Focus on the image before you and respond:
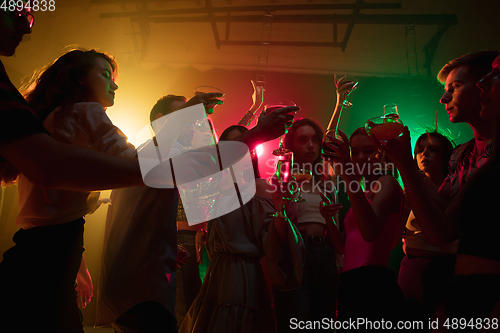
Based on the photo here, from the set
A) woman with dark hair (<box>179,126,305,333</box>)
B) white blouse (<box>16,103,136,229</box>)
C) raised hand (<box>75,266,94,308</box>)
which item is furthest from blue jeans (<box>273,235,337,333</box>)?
white blouse (<box>16,103,136,229</box>)

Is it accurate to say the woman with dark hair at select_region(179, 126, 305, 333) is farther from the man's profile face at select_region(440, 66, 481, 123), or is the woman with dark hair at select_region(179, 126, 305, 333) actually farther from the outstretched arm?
the man's profile face at select_region(440, 66, 481, 123)

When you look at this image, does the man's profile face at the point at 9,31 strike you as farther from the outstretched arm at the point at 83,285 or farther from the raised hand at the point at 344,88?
the raised hand at the point at 344,88

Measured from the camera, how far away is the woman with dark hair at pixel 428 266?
6.37 feet

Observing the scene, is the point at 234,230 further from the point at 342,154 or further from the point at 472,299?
the point at 472,299

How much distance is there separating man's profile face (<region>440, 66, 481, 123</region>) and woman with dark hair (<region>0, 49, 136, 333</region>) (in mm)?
1599

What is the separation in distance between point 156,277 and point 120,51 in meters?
4.33

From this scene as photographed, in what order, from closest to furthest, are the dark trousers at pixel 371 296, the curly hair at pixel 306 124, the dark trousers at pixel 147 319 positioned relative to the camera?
the dark trousers at pixel 147 319, the dark trousers at pixel 371 296, the curly hair at pixel 306 124

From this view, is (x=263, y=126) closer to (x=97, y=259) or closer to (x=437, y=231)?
(x=437, y=231)

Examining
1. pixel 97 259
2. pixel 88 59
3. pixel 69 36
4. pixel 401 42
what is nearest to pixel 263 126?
pixel 88 59

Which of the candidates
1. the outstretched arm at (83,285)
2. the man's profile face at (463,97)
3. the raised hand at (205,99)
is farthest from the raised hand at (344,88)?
the outstretched arm at (83,285)

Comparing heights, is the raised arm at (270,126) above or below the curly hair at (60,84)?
below

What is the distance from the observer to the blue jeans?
5.61 feet

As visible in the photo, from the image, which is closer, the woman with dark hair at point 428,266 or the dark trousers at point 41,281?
the dark trousers at point 41,281

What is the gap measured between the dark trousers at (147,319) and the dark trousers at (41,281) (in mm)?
201
